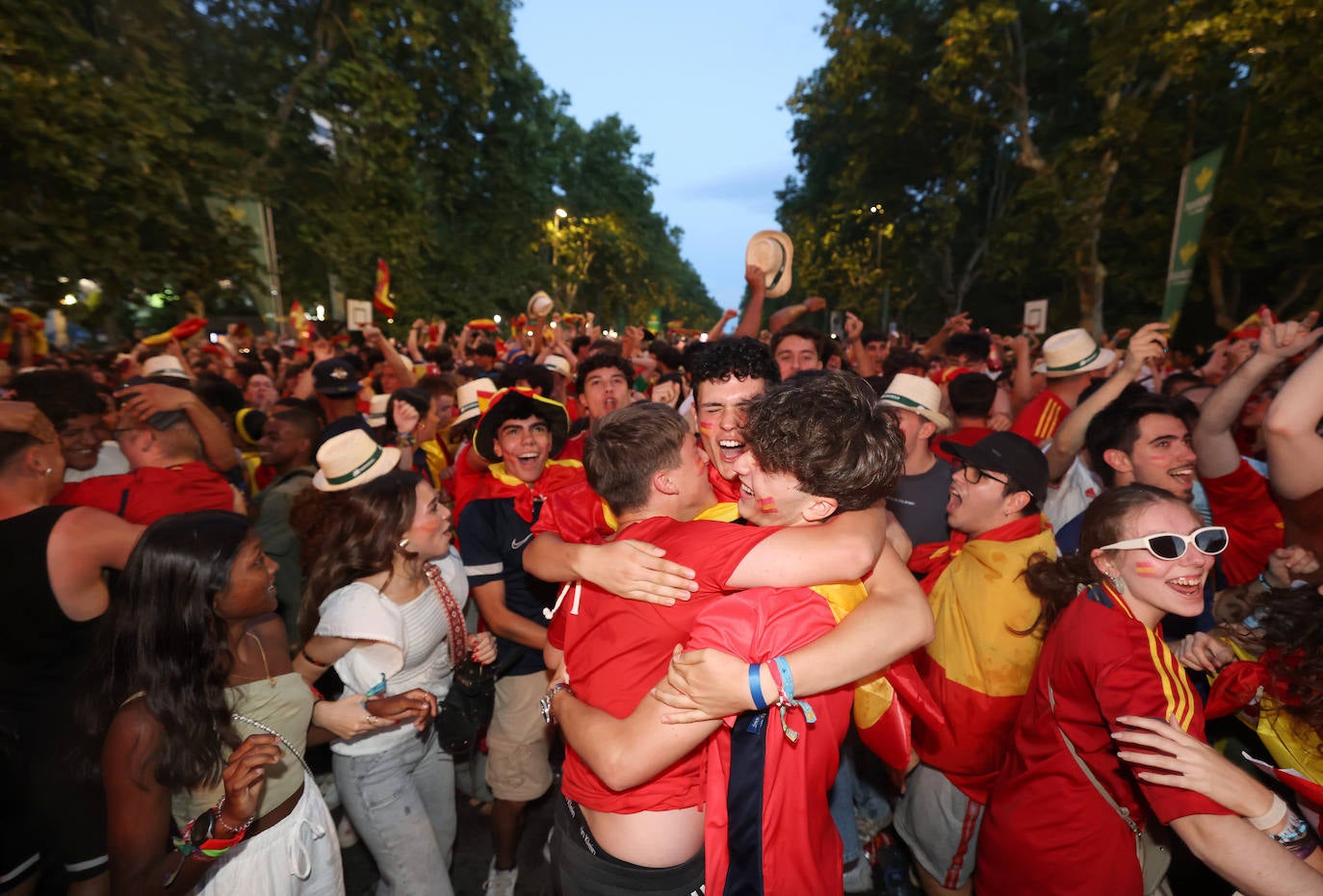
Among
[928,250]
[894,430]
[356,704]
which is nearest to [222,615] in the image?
[356,704]

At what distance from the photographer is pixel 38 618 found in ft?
9.04

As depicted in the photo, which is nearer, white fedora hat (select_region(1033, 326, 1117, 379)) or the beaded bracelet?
the beaded bracelet

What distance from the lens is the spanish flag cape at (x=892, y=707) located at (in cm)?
191

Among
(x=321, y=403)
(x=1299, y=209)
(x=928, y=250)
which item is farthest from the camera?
(x=928, y=250)

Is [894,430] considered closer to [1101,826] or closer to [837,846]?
[837,846]

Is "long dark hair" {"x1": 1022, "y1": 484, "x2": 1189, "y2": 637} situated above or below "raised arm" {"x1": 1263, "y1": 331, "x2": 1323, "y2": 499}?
below

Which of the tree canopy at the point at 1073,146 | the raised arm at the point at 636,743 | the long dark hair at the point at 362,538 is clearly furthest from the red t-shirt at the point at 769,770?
the tree canopy at the point at 1073,146

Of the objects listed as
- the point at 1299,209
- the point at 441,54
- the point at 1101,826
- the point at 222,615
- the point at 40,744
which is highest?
the point at 441,54

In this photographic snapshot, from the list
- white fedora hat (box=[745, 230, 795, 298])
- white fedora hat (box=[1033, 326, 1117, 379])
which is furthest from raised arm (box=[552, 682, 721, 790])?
white fedora hat (box=[1033, 326, 1117, 379])

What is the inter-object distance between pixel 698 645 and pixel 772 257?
428 cm

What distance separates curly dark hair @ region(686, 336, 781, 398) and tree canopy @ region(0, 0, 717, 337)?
1028 cm

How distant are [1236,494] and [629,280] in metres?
46.6

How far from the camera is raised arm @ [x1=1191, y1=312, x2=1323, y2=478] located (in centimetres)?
319

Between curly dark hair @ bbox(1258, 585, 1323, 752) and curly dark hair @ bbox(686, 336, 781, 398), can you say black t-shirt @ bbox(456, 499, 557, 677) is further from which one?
curly dark hair @ bbox(1258, 585, 1323, 752)
